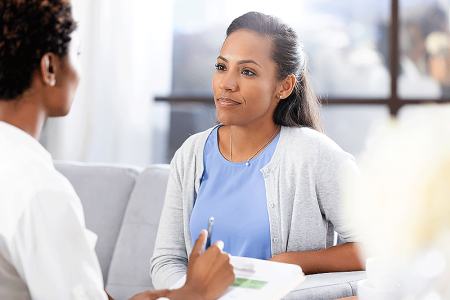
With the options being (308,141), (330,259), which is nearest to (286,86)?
(308,141)

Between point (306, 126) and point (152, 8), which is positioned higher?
point (152, 8)

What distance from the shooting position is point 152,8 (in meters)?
2.79

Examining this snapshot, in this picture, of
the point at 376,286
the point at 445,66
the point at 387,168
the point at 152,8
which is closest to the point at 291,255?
the point at 376,286

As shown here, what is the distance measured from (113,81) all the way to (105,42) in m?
0.25

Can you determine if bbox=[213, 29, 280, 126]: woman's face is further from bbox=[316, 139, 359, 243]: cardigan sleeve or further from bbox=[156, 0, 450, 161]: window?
bbox=[156, 0, 450, 161]: window

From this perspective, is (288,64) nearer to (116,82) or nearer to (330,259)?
(330,259)

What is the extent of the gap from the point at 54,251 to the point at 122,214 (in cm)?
118

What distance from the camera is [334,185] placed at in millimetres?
1291

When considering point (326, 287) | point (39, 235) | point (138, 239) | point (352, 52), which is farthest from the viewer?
point (352, 52)

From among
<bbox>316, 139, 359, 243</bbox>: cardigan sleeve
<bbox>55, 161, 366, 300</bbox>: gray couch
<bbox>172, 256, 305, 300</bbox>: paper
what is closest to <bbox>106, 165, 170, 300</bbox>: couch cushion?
<bbox>55, 161, 366, 300</bbox>: gray couch

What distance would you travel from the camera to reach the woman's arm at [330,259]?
1.23m

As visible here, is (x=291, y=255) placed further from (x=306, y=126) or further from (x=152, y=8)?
(x=152, y=8)

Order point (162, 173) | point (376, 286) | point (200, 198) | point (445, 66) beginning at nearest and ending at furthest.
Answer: point (376, 286)
point (200, 198)
point (162, 173)
point (445, 66)

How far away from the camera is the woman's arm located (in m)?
1.23
